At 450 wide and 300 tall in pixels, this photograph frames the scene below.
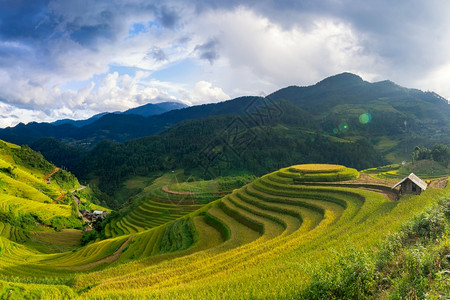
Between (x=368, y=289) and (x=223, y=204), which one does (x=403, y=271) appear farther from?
(x=223, y=204)

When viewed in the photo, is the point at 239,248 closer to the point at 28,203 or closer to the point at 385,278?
the point at 385,278

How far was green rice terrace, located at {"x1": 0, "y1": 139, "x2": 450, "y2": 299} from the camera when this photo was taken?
24.2 ft

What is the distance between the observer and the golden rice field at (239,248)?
29.8 ft

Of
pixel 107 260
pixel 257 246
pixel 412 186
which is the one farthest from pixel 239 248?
pixel 107 260

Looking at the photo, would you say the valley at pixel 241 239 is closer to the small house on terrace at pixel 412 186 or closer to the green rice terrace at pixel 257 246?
the green rice terrace at pixel 257 246

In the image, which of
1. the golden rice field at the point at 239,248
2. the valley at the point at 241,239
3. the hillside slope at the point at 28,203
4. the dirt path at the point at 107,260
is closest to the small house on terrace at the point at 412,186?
the golden rice field at the point at 239,248

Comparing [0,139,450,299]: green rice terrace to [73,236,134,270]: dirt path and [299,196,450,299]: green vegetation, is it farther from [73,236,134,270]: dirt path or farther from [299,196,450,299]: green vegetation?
[73,236,134,270]: dirt path

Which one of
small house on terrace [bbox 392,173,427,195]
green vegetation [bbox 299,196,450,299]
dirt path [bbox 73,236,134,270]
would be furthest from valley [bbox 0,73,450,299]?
small house on terrace [bbox 392,173,427,195]

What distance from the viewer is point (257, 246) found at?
55.3ft

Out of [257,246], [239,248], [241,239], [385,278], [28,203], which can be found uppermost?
[385,278]

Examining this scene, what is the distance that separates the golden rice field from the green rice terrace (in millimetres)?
96

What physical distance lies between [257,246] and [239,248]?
1455 mm

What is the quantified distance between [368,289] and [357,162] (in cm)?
13955

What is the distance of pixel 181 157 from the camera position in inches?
6609
